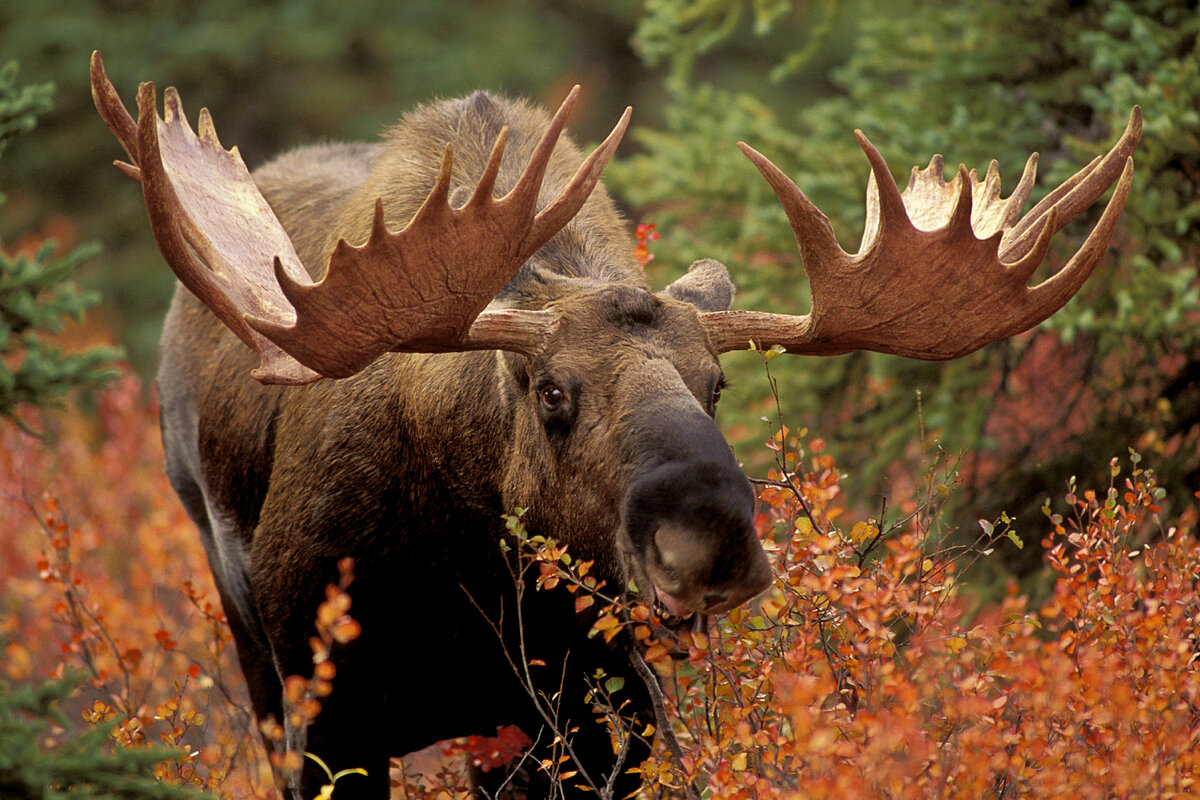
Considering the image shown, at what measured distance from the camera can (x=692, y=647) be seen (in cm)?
342

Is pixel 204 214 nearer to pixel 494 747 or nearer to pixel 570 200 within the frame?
pixel 570 200

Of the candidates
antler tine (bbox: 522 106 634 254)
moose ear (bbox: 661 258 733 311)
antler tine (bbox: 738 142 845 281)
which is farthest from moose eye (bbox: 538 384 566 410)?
antler tine (bbox: 738 142 845 281)

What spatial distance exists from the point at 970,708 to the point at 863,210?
3.78 metres

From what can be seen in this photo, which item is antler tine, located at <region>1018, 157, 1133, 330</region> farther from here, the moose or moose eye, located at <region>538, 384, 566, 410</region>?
moose eye, located at <region>538, 384, 566, 410</region>

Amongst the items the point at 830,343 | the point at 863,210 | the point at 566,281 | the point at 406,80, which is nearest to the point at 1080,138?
the point at 863,210

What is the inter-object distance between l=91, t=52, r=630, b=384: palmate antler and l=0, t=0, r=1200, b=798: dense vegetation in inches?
14.6

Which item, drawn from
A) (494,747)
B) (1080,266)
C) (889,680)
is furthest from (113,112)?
(1080,266)

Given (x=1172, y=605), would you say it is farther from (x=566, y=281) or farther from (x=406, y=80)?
(x=406, y=80)

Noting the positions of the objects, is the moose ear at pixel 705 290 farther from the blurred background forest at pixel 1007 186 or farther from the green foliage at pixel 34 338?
the green foliage at pixel 34 338

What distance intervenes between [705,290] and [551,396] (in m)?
0.83

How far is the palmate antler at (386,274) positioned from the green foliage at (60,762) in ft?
3.56

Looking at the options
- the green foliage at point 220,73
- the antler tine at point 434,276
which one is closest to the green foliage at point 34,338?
the antler tine at point 434,276

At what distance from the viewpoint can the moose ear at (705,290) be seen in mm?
4203

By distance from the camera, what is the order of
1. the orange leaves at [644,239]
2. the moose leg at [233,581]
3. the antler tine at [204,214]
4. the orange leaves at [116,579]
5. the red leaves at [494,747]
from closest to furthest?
the antler tine at [204,214] < the red leaves at [494,747] < the orange leaves at [644,239] < the moose leg at [233,581] < the orange leaves at [116,579]
